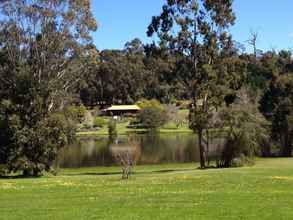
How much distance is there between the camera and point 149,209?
1497 cm

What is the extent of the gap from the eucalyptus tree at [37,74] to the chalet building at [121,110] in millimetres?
75128

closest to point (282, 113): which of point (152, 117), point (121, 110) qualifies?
point (152, 117)

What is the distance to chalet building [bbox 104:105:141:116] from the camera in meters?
130

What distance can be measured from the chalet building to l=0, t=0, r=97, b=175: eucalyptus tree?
75128 millimetres

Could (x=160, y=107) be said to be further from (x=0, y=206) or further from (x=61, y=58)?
(x=0, y=206)

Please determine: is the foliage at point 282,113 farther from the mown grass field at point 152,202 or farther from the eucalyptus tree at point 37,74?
the mown grass field at point 152,202

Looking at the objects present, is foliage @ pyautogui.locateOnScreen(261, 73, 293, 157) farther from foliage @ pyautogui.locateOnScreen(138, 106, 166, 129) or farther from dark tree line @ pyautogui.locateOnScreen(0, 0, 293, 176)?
foliage @ pyautogui.locateOnScreen(138, 106, 166, 129)

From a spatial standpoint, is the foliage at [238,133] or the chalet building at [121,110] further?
the chalet building at [121,110]

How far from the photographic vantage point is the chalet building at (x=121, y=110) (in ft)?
426

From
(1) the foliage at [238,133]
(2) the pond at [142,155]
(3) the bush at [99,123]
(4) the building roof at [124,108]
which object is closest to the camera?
(1) the foliage at [238,133]

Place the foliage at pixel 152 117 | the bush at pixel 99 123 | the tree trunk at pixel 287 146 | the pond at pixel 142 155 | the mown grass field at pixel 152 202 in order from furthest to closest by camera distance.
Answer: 1. the bush at pixel 99 123
2. the foliage at pixel 152 117
3. the pond at pixel 142 155
4. the tree trunk at pixel 287 146
5. the mown grass field at pixel 152 202

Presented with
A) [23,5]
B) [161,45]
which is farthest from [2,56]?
[161,45]

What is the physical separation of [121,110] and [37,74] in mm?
85607

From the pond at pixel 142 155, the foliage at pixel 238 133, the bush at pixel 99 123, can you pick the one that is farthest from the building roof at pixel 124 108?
the foliage at pixel 238 133
